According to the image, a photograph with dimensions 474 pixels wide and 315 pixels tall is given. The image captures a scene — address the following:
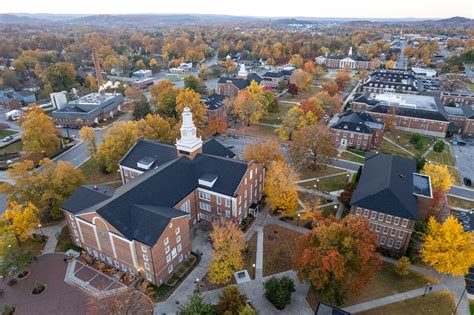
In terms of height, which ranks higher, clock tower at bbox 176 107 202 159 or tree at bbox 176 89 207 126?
clock tower at bbox 176 107 202 159

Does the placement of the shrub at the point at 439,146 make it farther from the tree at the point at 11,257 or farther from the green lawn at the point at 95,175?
the tree at the point at 11,257

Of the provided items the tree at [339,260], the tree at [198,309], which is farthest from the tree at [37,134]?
the tree at [339,260]

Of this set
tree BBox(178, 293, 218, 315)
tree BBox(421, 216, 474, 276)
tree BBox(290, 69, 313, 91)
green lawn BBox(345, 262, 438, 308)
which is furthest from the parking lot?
tree BBox(178, 293, 218, 315)

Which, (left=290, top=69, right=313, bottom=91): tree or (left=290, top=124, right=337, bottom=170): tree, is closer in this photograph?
(left=290, top=124, right=337, bottom=170): tree

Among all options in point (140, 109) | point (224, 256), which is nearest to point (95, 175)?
point (140, 109)

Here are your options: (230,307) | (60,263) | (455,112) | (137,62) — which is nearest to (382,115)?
(455,112)

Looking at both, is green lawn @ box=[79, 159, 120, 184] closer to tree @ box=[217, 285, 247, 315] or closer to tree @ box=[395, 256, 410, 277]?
tree @ box=[217, 285, 247, 315]

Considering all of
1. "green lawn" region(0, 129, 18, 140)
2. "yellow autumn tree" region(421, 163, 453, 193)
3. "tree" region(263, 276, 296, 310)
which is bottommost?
"green lawn" region(0, 129, 18, 140)
